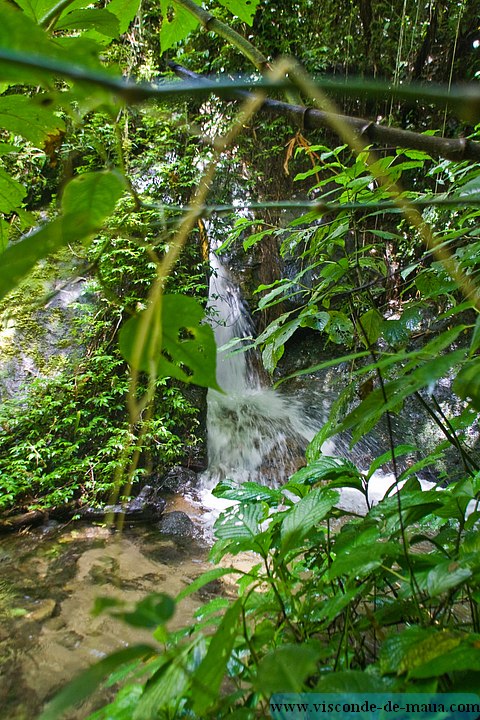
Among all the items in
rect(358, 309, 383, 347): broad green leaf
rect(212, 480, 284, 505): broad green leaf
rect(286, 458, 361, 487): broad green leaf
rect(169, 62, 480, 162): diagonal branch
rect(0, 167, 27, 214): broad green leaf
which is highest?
rect(0, 167, 27, 214): broad green leaf

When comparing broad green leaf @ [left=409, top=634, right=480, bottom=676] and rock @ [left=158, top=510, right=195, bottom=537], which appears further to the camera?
rock @ [left=158, top=510, right=195, bottom=537]

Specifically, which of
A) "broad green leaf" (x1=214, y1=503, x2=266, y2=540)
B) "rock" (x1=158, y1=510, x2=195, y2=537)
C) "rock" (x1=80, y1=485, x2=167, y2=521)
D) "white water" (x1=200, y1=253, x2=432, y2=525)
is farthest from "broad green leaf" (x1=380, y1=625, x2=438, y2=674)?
"white water" (x1=200, y1=253, x2=432, y2=525)

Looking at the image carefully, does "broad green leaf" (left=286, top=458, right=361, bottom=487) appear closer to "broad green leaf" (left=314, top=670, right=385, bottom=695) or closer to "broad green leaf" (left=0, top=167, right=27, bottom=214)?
"broad green leaf" (left=314, top=670, right=385, bottom=695)

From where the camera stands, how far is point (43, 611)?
76.4 inches

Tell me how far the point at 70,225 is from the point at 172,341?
103 millimetres

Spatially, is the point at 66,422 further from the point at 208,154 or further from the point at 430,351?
the point at 430,351

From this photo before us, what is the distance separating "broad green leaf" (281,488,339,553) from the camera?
0.53 meters

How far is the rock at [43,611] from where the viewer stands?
6.18ft

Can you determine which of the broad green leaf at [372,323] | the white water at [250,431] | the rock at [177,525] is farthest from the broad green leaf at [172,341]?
the white water at [250,431]

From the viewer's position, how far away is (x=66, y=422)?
3324mm

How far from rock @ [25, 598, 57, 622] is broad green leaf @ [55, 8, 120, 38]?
2118 mm

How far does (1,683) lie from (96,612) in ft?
5.79

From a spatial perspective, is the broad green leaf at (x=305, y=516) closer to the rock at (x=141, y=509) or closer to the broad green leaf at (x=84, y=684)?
the broad green leaf at (x=84, y=684)

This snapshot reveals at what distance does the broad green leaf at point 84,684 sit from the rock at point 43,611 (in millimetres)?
2045
